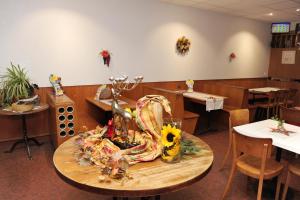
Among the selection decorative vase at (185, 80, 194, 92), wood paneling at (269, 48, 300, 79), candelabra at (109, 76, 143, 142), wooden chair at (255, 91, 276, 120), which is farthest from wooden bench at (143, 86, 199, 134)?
wood paneling at (269, 48, 300, 79)

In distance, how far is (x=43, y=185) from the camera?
2670mm

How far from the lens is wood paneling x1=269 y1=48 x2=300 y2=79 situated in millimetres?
6684

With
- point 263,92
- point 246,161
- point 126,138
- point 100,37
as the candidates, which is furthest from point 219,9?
point 126,138

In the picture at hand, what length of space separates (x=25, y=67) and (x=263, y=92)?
5013 millimetres

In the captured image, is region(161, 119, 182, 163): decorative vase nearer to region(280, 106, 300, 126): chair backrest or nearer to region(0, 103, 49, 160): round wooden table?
region(280, 106, 300, 126): chair backrest

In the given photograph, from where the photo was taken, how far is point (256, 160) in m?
2.39

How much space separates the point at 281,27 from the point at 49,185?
7258mm

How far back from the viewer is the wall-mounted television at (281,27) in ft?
21.8

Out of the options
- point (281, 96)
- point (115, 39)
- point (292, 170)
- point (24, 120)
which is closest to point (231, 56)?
point (281, 96)

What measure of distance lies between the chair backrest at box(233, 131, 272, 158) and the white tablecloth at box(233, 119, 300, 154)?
0.64 ft

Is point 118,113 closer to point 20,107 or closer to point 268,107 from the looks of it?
point 20,107

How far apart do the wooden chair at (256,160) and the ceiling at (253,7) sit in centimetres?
358

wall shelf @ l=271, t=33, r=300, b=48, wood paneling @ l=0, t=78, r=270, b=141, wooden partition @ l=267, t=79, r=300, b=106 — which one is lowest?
wood paneling @ l=0, t=78, r=270, b=141

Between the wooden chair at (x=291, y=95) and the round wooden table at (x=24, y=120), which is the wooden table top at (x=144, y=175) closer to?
the round wooden table at (x=24, y=120)
